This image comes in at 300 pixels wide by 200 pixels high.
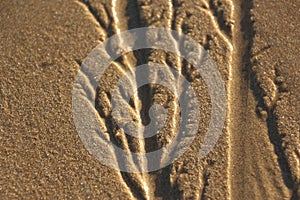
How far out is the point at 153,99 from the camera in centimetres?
308

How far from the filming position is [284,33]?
124 inches

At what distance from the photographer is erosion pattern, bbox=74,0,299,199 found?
282 cm

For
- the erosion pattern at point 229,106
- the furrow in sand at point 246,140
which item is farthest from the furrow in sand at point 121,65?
the furrow in sand at point 246,140

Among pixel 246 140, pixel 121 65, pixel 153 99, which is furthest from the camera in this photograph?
pixel 121 65

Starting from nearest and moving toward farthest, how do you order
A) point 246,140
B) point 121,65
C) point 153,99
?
point 246,140, point 153,99, point 121,65

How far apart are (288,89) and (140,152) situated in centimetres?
112

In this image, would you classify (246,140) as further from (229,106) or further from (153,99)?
(153,99)

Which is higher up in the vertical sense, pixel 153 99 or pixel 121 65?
pixel 121 65

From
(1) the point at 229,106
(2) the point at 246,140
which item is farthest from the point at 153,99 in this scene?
(2) the point at 246,140

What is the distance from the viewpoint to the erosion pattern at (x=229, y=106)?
2820mm

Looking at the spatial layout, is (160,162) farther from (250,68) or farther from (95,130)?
(250,68)

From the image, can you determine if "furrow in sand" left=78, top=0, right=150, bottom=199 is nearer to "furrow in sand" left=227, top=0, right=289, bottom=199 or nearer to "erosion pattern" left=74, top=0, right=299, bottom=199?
"erosion pattern" left=74, top=0, right=299, bottom=199

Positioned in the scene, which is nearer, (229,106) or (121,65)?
(229,106)

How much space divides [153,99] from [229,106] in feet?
1.77
